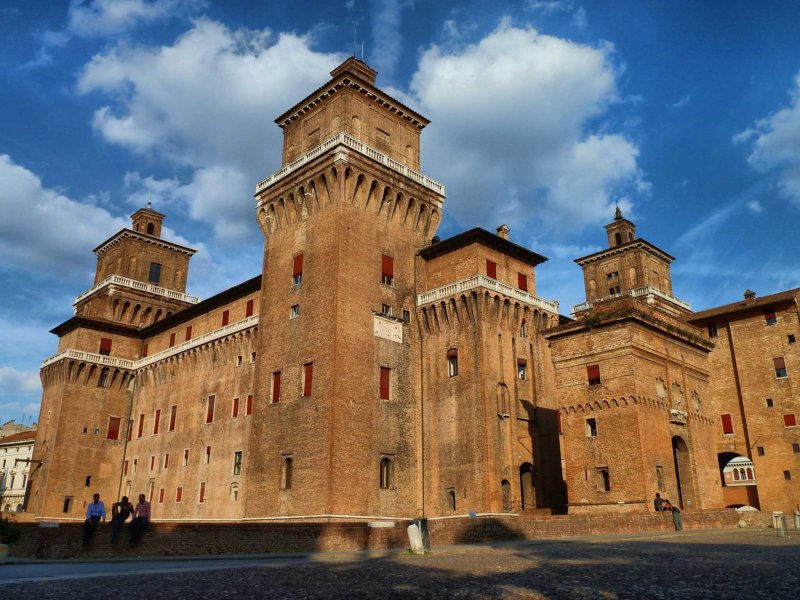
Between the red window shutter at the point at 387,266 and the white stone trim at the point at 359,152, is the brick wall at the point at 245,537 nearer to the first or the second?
the red window shutter at the point at 387,266

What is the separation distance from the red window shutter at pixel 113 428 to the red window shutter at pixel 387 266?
3067 cm

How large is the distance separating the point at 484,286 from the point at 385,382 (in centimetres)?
808

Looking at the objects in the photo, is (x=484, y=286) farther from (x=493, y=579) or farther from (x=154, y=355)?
(x=154, y=355)

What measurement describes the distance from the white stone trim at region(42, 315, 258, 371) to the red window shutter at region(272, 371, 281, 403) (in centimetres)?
592

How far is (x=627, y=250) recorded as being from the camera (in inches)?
2552

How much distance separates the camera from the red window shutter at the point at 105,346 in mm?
58281

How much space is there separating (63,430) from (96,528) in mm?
37047

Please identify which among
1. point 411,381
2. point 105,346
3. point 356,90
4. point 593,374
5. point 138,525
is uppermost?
point 356,90

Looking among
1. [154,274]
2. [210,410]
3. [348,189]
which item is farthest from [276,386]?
[154,274]

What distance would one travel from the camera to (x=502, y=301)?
39906mm

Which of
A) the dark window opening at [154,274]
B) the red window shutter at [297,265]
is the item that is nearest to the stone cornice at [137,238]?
the dark window opening at [154,274]

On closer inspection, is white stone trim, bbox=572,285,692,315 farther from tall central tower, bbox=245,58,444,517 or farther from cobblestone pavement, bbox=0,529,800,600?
cobblestone pavement, bbox=0,529,800,600

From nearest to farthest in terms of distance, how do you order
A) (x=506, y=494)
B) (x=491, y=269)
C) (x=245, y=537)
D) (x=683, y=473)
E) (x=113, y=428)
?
(x=245, y=537)
(x=683, y=473)
(x=506, y=494)
(x=491, y=269)
(x=113, y=428)

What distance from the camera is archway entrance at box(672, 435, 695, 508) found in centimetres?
3453
